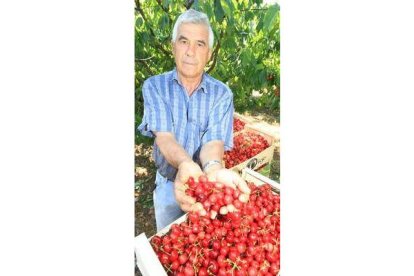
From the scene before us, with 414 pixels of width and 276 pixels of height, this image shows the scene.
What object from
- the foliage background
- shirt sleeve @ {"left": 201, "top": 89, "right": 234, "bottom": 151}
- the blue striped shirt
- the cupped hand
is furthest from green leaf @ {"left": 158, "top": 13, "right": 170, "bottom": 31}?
the cupped hand

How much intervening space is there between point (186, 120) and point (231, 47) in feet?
0.80

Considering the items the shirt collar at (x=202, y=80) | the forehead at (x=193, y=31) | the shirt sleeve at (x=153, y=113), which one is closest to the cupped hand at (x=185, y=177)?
the shirt sleeve at (x=153, y=113)

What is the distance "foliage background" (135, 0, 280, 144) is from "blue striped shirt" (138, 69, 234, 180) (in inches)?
1.1

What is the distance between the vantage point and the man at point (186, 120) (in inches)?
47.6

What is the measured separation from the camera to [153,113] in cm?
123

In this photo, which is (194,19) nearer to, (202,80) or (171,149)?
(202,80)

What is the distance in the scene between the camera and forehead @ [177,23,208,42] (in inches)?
47.3

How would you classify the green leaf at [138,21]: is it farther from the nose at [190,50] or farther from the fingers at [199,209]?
the fingers at [199,209]

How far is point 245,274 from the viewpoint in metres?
1.08

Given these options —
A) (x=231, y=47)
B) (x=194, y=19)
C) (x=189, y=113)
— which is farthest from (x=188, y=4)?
(x=189, y=113)

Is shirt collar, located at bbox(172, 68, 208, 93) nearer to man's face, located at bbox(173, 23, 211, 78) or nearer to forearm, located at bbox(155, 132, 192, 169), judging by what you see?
man's face, located at bbox(173, 23, 211, 78)

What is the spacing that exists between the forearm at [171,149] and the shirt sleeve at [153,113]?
20 mm
